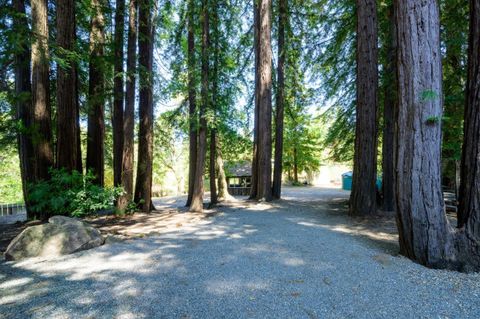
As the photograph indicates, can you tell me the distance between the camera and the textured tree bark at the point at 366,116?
6809 millimetres

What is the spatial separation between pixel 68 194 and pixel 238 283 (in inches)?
166

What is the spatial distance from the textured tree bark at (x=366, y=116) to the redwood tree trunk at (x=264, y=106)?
3.74 m

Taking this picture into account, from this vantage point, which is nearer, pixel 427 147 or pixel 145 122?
pixel 427 147

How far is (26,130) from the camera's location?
5965mm

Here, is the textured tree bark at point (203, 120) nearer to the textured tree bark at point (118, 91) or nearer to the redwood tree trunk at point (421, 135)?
the textured tree bark at point (118, 91)

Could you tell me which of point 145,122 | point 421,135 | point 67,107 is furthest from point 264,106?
point 421,135

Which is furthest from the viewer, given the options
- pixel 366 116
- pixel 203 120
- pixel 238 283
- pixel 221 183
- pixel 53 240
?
pixel 221 183

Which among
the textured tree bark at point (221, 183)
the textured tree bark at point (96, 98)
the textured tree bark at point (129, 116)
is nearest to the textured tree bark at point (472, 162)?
the textured tree bark at point (129, 116)

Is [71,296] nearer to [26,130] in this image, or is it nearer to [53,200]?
[53,200]

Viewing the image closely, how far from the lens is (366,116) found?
687 cm

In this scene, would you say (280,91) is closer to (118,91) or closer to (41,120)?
(118,91)

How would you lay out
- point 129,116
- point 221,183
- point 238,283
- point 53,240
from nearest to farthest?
point 238,283, point 53,240, point 129,116, point 221,183

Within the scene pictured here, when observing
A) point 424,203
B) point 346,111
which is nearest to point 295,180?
point 346,111

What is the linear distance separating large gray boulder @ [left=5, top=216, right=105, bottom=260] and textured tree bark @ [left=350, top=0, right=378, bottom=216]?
21.2ft
